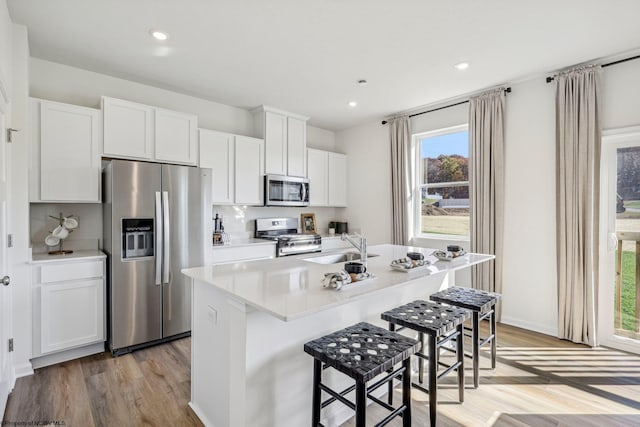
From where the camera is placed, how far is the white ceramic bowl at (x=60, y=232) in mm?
2852

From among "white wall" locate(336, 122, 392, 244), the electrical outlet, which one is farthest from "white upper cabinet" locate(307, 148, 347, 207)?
the electrical outlet

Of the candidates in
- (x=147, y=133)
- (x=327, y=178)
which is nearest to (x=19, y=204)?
(x=147, y=133)

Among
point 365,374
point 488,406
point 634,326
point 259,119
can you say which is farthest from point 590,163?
point 259,119

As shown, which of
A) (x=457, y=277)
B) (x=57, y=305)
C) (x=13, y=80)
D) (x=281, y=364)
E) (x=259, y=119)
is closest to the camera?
(x=281, y=364)

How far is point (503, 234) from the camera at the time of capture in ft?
11.9

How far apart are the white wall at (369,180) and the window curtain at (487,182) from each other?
51.4 inches

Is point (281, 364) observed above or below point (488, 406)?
above

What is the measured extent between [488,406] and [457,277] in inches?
82.2

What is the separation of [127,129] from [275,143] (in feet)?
6.07

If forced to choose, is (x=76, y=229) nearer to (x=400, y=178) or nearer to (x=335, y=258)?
(x=335, y=258)

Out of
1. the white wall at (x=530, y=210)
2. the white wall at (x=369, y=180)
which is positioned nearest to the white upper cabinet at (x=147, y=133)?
the white wall at (x=369, y=180)

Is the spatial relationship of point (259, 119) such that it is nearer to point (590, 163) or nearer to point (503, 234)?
point (503, 234)

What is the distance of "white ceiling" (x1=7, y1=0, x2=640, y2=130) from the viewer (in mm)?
2217

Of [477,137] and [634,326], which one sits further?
[477,137]
